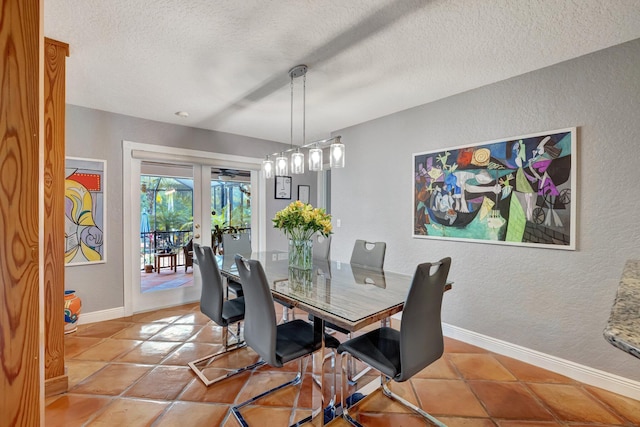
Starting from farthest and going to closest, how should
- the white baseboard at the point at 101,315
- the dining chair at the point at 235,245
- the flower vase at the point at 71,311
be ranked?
the dining chair at the point at 235,245, the white baseboard at the point at 101,315, the flower vase at the point at 71,311

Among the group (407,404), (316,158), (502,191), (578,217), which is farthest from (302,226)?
(578,217)

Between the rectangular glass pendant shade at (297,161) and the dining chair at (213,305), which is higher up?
the rectangular glass pendant shade at (297,161)

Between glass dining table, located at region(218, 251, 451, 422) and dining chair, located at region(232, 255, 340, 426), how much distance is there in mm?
119

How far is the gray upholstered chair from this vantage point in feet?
8.36

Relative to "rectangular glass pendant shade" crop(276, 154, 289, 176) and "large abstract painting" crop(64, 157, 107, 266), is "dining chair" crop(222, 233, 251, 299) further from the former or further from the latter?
"large abstract painting" crop(64, 157, 107, 266)

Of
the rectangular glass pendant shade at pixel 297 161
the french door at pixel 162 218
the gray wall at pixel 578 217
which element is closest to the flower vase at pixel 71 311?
the french door at pixel 162 218

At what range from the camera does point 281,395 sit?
1944 millimetres

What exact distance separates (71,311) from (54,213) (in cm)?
156

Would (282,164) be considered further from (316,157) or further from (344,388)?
(344,388)

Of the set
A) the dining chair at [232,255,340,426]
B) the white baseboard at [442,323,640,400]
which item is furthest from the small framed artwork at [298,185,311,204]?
the dining chair at [232,255,340,426]

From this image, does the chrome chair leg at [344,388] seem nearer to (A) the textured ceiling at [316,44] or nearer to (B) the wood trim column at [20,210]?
(B) the wood trim column at [20,210]

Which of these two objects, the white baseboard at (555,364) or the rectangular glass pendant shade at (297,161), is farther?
the rectangular glass pendant shade at (297,161)

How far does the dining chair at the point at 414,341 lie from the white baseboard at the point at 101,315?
116 inches

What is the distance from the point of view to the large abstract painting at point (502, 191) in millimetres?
2195
